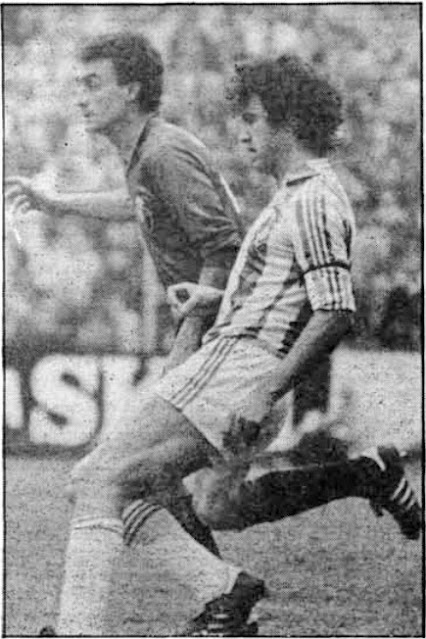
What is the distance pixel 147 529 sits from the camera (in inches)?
205

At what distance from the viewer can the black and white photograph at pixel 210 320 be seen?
5.21 m

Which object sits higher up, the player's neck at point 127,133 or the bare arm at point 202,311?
the player's neck at point 127,133

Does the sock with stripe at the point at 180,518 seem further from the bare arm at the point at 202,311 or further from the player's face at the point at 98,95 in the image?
the player's face at the point at 98,95

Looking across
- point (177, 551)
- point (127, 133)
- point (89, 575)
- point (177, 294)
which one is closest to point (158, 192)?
point (127, 133)

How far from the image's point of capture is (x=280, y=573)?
206 inches

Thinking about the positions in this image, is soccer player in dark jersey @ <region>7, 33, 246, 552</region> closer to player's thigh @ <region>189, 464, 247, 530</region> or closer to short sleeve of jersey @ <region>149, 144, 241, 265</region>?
short sleeve of jersey @ <region>149, 144, 241, 265</region>

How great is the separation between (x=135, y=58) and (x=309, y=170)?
2.88 feet

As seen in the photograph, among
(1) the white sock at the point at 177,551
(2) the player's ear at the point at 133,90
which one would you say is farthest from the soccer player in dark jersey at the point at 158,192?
(1) the white sock at the point at 177,551

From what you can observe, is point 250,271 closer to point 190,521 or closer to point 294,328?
point 294,328

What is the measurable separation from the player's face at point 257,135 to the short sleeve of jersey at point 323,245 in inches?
8.2

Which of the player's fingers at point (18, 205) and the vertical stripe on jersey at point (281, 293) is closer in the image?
the vertical stripe on jersey at point (281, 293)

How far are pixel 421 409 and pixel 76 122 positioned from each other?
6.26 feet

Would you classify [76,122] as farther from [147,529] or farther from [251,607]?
[251,607]

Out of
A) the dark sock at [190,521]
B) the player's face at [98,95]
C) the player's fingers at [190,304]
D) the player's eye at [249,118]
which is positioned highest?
the player's face at [98,95]
